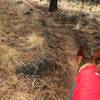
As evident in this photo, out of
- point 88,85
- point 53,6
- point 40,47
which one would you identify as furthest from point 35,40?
point 88,85

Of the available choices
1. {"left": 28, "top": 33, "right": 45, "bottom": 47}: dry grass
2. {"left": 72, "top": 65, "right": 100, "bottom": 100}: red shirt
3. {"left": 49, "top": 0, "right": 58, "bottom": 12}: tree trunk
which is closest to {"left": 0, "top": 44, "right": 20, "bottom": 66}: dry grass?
{"left": 28, "top": 33, "right": 45, "bottom": 47}: dry grass

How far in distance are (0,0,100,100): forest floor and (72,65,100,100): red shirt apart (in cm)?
153

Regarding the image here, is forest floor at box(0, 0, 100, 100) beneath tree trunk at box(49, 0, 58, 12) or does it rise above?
beneath

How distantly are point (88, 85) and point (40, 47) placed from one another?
10.6 feet

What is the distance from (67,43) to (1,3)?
3.39 meters

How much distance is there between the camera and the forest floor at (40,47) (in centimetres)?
477

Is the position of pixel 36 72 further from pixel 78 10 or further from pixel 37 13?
pixel 78 10

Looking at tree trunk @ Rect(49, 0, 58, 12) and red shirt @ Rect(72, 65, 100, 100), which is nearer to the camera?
red shirt @ Rect(72, 65, 100, 100)

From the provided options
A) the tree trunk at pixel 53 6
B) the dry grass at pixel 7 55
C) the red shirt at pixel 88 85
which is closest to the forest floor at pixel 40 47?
the dry grass at pixel 7 55

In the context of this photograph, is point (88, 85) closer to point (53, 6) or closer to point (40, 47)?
point (40, 47)

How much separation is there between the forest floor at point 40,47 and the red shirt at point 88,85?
153 cm

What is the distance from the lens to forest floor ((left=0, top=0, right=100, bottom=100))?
188 inches

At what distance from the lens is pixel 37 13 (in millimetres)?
8430

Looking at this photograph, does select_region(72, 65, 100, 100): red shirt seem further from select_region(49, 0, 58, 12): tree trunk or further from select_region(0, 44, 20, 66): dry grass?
select_region(49, 0, 58, 12): tree trunk
